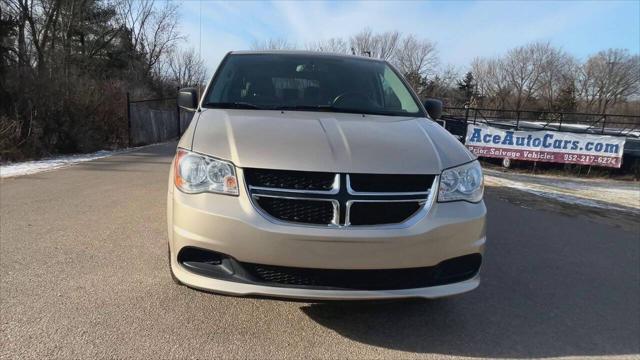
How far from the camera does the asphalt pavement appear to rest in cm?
279

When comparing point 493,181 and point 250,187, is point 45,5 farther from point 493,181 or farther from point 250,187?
point 250,187

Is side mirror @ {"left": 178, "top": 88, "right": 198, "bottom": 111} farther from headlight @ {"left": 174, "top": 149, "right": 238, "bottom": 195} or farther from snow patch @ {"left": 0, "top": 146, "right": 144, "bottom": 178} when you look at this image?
snow patch @ {"left": 0, "top": 146, "right": 144, "bottom": 178}

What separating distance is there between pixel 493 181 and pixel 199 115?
364 inches

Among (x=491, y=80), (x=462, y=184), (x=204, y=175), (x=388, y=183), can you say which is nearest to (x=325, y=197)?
(x=388, y=183)

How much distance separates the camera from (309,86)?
399cm

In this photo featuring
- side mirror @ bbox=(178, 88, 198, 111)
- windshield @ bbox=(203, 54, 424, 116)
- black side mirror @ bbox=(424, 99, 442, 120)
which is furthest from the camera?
black side mirror @ bbox=(424, 99, 442, 120)

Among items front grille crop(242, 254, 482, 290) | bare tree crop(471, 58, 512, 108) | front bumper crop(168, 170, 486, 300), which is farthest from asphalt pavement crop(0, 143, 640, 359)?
bare tree crop(471, 58, 512, 108)

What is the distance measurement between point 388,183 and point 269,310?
1.29 m

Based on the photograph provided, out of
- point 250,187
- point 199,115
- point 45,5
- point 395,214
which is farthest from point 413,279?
point 45,5

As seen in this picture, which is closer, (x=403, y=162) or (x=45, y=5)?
(x=403, y=162)

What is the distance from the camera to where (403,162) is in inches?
105

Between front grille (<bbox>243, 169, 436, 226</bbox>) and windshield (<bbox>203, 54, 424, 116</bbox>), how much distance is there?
3.93ft

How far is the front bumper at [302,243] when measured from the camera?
2.45 m

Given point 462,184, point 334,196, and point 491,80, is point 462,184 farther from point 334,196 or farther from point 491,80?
point 491,80
